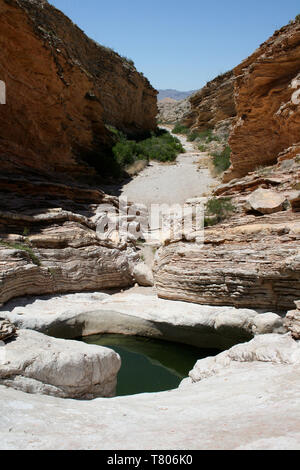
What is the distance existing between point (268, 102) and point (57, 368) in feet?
32.9

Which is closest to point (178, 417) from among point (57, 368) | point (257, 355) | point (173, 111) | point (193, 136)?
point (57, 368)

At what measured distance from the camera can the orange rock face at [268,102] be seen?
10195mm

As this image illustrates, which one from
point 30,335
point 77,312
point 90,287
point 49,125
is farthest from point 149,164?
point 30,335

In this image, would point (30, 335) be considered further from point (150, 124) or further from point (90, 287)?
point (150, 124)

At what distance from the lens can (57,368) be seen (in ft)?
13.7

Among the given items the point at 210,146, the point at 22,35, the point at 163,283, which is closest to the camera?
the point at 163,283

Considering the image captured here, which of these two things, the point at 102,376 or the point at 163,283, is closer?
the point at 102,376

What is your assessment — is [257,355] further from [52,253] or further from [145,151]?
[145,151]

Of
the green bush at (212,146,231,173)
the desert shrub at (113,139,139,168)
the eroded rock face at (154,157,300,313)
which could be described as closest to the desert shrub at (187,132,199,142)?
the desert shrub at (113,139,139,168)

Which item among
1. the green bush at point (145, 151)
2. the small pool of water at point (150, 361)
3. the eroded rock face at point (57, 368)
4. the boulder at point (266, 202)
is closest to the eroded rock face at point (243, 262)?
the boulder at point (266, 202)

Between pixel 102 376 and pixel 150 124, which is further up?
pixel 150 124

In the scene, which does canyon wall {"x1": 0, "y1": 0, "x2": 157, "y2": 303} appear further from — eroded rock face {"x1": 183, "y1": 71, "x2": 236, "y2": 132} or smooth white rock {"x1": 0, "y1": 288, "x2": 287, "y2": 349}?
eroded rock face {"x1": 183, "y1": 71, "x2": 236, "y2": 132}

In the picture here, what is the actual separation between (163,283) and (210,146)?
59.3ft
